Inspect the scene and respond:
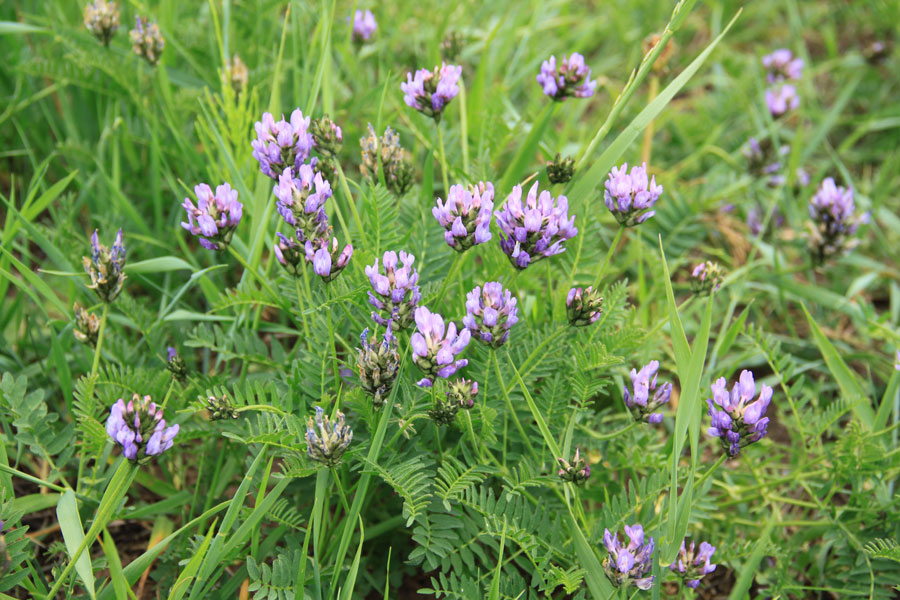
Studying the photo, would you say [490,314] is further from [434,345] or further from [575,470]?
[575,470]

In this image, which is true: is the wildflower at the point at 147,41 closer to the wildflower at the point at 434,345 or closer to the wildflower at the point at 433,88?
the wildflower at the point at 433,88

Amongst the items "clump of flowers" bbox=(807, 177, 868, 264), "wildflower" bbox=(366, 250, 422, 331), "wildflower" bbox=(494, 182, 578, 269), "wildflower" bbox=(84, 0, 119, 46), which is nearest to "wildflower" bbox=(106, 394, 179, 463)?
"wildflower" bbox=(366, 250, 422, 331)

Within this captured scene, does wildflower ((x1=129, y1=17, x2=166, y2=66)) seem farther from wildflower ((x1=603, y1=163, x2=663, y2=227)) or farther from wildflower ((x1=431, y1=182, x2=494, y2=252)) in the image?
wildflower ((x1=603, y1=163, x2=663, y2=227))

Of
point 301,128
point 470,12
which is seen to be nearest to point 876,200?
point 470,12

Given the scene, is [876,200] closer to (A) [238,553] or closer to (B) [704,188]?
(B) [704,188]

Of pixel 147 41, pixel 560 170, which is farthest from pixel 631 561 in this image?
pixel 147 41

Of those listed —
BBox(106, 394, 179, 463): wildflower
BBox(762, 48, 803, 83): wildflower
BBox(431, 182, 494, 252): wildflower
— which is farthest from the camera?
BBox(762, 48, 803, 83): wildflower
